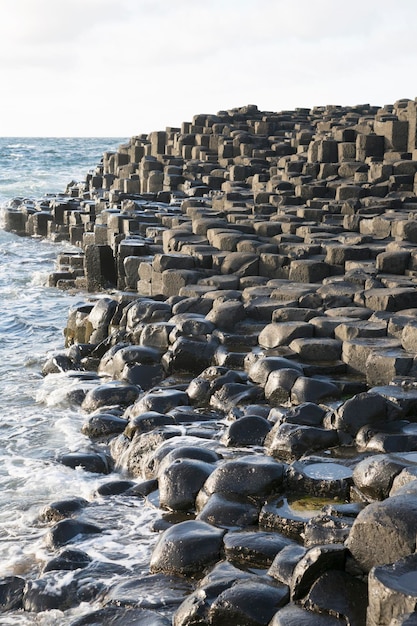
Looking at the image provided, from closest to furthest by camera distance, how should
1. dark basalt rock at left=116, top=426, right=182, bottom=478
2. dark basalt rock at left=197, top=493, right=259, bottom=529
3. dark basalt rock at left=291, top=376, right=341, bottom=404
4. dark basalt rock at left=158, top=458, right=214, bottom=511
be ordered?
dark basalt rock at left=197, top=493, right=259, bottom=529 → dark basalt rock at left=158, top=458, right=214, bottom=511 → dark basalt rock at left=116, top=426, right=182, bottom=478 → dark basalt rock at left=291, top=376, right=341, bottom=404

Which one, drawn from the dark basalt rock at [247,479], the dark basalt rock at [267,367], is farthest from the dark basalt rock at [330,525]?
the dark basalt rock at [267,367]

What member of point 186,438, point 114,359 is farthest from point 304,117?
point 186,438

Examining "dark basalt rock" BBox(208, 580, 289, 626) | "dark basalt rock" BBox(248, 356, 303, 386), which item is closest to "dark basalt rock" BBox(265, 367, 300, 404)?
"dark basalt rock" BBox(248, 356, 303, 386)

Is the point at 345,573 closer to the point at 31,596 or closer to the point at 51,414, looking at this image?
the point at 31,596

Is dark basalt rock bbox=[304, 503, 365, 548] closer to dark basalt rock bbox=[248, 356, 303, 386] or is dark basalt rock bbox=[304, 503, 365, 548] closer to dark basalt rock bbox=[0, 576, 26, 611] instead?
dark basalt rock bbox=[0, 576, 26, 611]

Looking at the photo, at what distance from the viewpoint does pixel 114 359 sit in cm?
864

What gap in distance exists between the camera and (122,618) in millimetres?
4195

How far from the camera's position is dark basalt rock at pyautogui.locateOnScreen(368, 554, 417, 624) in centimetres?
347

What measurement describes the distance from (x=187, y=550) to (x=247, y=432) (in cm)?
161

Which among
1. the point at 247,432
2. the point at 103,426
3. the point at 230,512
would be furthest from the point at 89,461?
the point at 230,512

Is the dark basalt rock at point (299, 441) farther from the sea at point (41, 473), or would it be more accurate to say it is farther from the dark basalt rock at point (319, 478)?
the sea at point (41, 473)

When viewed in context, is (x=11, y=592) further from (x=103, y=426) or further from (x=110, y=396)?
(x=110, y=396)

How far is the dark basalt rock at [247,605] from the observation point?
12.8ft

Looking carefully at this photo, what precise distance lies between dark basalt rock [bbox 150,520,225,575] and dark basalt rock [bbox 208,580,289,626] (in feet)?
1.77
